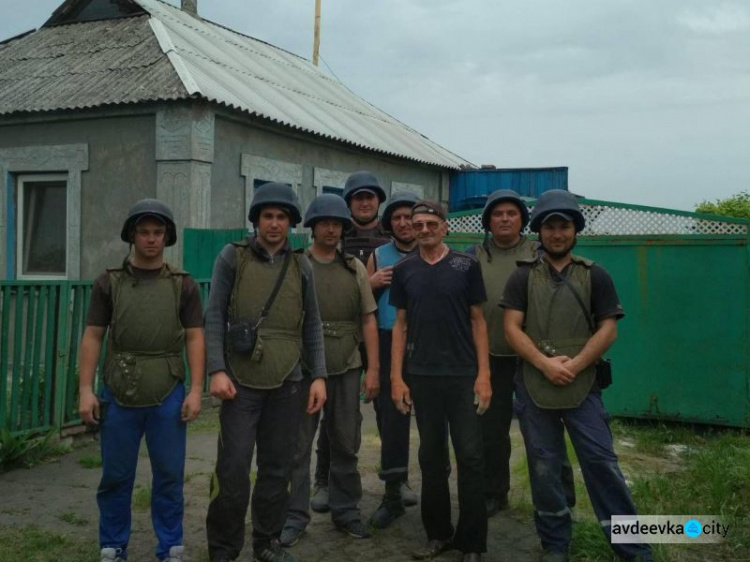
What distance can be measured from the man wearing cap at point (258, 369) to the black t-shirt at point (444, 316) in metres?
0.56

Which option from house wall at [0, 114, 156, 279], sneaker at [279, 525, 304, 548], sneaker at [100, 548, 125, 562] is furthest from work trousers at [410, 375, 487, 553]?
house wall at [0, 114, 156, 279]

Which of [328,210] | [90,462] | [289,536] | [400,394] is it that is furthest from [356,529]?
[90,462]

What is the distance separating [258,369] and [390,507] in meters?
1.37

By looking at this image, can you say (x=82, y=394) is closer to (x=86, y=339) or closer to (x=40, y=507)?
(x=86, y=339)

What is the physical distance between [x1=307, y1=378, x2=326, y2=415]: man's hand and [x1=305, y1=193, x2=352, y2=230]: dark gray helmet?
2.78ft

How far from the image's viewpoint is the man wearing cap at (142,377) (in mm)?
3617

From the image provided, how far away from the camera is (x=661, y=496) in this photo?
15.6ft

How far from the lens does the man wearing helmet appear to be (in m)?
4.20

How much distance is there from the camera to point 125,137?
31.2 ft

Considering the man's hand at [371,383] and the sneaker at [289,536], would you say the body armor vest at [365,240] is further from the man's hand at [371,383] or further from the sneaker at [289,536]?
the sneaker at [289,536]

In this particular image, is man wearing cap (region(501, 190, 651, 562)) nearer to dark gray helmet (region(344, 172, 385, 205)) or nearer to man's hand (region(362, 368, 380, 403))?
man's hand (region(362, 368, 380, 403))

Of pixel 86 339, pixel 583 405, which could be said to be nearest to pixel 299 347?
pixel 86 339

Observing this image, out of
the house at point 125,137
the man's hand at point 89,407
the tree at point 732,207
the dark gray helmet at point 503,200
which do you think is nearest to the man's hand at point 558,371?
the dark gray helmet at point 503,200

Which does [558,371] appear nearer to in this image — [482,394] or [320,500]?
[482,394]
